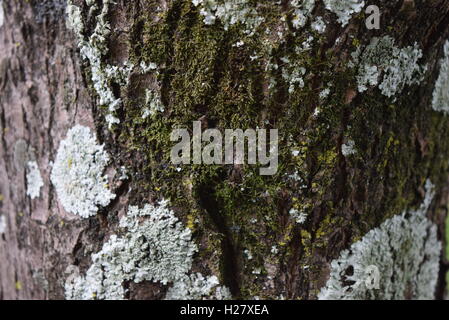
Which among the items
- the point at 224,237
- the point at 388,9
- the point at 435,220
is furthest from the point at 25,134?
the point at 435,220

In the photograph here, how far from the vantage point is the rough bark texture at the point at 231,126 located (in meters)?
0.97

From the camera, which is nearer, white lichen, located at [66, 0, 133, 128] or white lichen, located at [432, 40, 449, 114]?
white lichen, located at [66, 0, 133, 128]

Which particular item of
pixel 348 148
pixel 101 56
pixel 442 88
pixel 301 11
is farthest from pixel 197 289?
pixel 442 88

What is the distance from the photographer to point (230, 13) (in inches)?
36.8

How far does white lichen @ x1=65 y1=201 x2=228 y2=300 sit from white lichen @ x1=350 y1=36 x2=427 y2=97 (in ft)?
2.05

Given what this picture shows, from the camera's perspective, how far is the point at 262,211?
105 cm

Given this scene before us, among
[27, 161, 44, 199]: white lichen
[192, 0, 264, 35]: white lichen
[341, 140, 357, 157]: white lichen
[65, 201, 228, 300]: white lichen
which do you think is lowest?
[65, 201, 228, 300]: white lichen

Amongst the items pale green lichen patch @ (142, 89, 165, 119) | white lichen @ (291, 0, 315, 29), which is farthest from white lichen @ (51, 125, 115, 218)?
white lichen @ (291, 0, 315, 29)

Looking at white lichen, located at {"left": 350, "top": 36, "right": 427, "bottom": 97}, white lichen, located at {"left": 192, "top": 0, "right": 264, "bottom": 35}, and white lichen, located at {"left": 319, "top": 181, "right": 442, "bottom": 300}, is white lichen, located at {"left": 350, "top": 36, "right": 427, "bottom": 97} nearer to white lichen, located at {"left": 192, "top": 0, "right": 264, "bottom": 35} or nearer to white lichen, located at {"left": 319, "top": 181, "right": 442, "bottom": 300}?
white lichen, located at {"left": 192, "top": 0, "right": 264, "bottom": 35}

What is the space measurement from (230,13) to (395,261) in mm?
910

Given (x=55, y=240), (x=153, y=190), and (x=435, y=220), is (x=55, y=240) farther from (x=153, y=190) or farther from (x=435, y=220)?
(x=435, y=220)

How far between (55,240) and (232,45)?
78 centimetres

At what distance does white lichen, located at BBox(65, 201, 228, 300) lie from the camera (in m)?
1.05

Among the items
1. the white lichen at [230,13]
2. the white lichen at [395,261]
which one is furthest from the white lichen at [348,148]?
the white lichen at [230,13]
